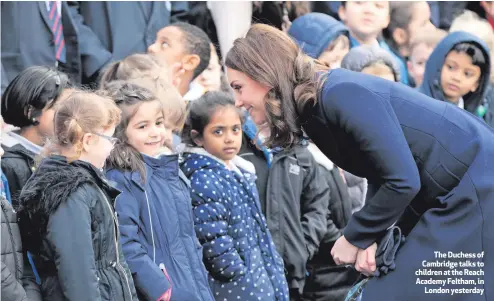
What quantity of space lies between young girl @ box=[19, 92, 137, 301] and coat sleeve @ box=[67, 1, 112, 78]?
248 cm

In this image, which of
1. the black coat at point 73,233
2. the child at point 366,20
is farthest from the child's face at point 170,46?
the black coat at point 73,233

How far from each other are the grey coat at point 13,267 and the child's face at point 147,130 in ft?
3.55

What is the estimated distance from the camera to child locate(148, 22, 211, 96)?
7.81 m

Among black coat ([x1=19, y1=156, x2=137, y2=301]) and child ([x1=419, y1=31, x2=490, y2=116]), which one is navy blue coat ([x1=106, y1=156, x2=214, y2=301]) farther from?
child ([x1=419, y1=31, x2=490, y2=116])

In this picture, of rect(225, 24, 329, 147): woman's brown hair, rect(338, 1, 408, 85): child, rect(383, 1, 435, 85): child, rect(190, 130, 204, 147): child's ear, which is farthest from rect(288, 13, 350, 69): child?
rect(225, 24, 329, 147): woman's brown hair

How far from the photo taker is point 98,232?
200 inches

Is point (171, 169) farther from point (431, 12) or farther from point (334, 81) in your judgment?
point (431, 12)

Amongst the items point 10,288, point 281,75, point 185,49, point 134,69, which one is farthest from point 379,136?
point 185,49

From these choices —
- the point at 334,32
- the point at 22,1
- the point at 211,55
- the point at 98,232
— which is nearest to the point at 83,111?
the point at 98,232

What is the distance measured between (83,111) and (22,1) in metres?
2.32

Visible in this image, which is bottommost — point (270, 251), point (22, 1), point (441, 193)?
point (270, 251)

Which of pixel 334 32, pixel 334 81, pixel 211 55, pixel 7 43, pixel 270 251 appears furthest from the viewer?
pixel 334 32

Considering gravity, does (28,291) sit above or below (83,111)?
below

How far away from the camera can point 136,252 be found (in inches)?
217
